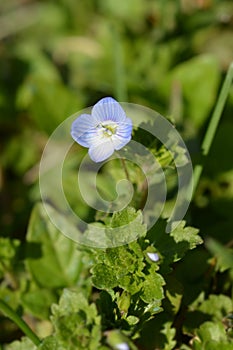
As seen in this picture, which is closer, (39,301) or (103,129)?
(103,129)

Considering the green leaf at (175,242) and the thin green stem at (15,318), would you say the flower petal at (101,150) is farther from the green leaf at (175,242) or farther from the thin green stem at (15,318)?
the thin green stem at (15,318)

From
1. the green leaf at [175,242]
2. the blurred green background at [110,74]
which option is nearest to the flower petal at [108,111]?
the green leaf at [175,242]

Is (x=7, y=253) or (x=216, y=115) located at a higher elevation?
(x=216, y=115)

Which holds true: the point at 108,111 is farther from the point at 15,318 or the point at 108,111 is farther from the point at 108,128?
the point at 15,318

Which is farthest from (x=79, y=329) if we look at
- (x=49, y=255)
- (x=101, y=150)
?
(x=49, y=255)

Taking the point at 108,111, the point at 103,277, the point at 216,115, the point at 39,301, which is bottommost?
the point at 39,301
